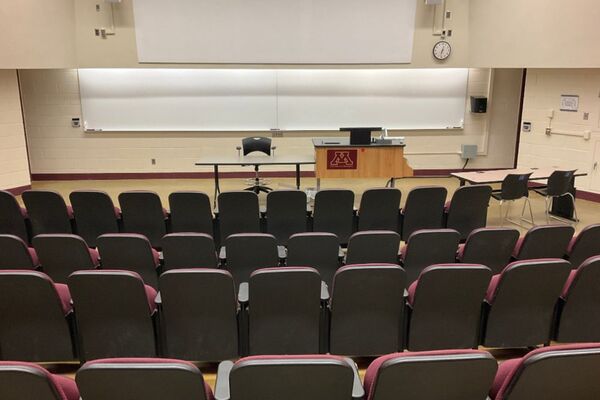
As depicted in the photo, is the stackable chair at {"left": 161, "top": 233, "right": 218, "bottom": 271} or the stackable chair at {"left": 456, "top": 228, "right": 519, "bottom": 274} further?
the stackable chair at {"left": 456, "top": 228, "right": 519, "bottom": 274}

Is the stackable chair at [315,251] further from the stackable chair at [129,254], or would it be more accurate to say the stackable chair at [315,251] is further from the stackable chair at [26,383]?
the stackable chair at [26,383]

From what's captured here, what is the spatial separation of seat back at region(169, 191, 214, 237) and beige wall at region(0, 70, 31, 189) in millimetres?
4960

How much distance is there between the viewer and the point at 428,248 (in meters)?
3.53

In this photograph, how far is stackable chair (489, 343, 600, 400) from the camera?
170cm

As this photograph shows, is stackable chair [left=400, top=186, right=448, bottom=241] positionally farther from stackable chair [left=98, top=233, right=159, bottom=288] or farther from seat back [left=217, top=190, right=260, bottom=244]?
stackable chair [left=98, top=233, right=159, bottom=288]

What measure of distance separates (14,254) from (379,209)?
333 cm

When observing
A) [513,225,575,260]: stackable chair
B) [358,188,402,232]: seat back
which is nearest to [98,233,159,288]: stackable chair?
[358,188,402,232]: seat back

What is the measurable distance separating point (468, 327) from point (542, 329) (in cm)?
50

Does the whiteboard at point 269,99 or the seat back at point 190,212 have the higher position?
the whiteboard at point 269,99

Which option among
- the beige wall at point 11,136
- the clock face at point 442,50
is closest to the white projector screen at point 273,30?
the clock face at point 442,50

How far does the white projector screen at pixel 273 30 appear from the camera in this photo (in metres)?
8.47

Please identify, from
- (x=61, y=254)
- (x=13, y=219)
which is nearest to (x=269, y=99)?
(x=13, y=219)

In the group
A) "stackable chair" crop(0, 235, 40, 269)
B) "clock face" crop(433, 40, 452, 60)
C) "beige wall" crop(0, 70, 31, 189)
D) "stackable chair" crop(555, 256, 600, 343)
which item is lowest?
"stackable chair" crop(555, 256, 600, 343)

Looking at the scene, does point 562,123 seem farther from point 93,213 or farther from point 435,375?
point 435,375
